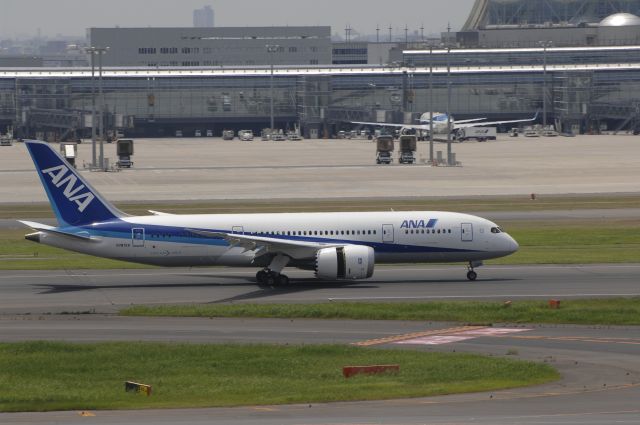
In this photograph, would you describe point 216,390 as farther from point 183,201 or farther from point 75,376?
point 183,201

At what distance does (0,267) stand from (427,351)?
33.1 meters

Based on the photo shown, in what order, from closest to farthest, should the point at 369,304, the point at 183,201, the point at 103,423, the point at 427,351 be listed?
the point at 103,423 → the point at 427,351 → the point at 369,304 → the point at 183,201

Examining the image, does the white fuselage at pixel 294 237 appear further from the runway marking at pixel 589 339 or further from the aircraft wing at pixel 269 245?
the runway marking at pixel 589 339

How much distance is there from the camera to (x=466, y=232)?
63125 mm

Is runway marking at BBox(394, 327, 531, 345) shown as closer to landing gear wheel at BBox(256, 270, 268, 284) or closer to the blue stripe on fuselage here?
the blue stripe on fuselage

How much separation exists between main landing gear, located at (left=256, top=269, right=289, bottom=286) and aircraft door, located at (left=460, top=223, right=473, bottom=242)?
9015 mm

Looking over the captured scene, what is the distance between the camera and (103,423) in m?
32.3

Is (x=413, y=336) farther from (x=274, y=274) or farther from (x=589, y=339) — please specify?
(x=274, y=274)

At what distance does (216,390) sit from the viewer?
1470 inches

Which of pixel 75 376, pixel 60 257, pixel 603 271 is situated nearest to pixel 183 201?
pixel 60 257

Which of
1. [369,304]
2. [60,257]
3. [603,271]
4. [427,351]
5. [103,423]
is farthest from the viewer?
[60,257]

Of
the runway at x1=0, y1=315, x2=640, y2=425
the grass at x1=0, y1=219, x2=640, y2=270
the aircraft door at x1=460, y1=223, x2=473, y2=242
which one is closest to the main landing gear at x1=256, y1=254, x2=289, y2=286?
the aircraft door at x1=460, y1=223, x2=473, y2=242

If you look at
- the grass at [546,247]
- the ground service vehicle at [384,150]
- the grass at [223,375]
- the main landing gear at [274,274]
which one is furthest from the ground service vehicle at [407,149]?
the grass at [223,375]

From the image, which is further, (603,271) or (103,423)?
(603,271)
